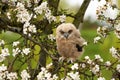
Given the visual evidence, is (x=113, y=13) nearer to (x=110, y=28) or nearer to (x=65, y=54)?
(x=110, y=28)

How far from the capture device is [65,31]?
3693 mm

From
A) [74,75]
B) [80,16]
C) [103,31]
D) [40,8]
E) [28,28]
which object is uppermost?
[80,16]

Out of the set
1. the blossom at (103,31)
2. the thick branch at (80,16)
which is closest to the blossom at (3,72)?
the blossom at (103,31)

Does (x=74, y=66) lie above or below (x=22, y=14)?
below

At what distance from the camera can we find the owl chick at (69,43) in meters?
3.73

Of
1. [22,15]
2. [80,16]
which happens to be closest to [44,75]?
[22,15]

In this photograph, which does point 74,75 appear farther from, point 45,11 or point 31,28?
point 45,11

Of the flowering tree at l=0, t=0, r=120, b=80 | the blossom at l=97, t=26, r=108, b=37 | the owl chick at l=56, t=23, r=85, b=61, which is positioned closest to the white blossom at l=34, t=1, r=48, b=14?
the flowering tree at l=0, t=0, r=120, b=80

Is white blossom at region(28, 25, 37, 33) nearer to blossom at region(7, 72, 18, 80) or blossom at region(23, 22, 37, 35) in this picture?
blossom at region(23, 22, 37, 35)

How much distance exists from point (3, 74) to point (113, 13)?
1.04m

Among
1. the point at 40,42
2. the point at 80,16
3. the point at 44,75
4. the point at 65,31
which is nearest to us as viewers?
the point at 44,75

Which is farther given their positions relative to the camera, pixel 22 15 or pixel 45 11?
pixel 45 11

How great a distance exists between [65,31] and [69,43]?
13 centimetres

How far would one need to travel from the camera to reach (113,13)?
3656 millimetres
